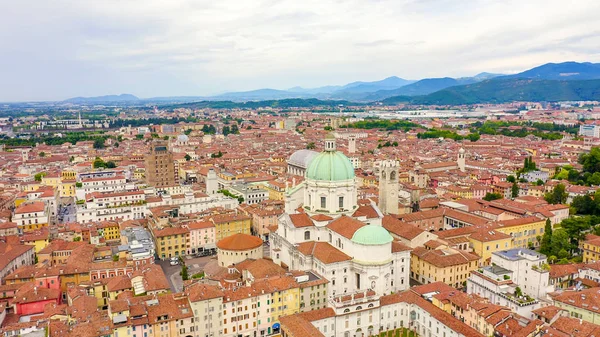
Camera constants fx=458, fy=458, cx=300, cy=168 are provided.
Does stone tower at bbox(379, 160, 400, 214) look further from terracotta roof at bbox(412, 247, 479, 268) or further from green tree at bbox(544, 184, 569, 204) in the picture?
green tree at bbox(544, 184, 569, 204)

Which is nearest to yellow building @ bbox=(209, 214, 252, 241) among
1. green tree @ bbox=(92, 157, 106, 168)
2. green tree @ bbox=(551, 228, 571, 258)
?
green tree @ bbox=(551, 228, 571, 258)

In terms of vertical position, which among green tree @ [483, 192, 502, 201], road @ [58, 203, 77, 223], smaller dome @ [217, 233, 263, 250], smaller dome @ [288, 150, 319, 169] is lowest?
road @ [58, 203, 77, 223]

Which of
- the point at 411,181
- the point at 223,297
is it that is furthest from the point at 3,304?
the point at 411,181

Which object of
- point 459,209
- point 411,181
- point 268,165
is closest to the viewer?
point 459,209

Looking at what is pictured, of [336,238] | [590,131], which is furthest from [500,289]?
[590,131]

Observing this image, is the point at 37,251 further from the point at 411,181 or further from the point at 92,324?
the point at 411,181

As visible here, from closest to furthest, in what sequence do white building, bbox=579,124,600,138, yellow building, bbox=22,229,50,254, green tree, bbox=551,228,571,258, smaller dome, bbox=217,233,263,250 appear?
smaller dome, bbox=217,233,263,250, green tree, bbox=551,228,571,258, yellow building, bbox=22,229,50,254, white building, bbox=579,124,600,138
